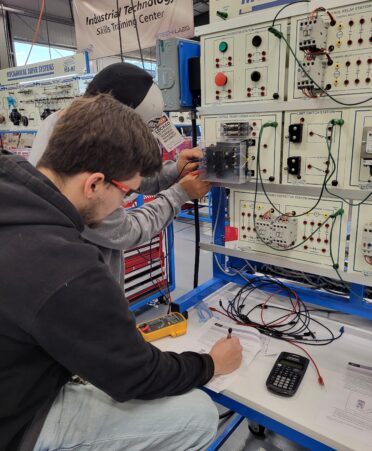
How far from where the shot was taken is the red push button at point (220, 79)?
1.46m

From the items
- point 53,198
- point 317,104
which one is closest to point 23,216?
point 53,198

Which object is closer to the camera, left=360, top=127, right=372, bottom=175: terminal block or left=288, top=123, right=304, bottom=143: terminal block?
left=360, top=127, right=372, bottom=175: terminal block

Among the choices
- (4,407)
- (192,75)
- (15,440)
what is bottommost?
(15,440)

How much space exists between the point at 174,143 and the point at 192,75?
→ 0.33 meters

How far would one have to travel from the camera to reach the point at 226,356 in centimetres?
118

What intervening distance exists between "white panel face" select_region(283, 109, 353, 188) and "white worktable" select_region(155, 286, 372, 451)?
585 mm

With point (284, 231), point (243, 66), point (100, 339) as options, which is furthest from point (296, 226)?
point (100, 339)

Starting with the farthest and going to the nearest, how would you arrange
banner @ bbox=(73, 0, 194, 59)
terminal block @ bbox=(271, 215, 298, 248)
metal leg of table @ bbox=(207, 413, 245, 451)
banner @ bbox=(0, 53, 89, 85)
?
banner @ bbox=(0, 53, 89, 85) < banner @ bbox=(73, 0, 194, 59) < metal leg of table @ bbox=(207, 413, 245, 451) < terminal block @ bbox=(271, 215, 298, 248)

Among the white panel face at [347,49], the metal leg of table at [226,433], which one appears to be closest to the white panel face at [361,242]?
the white panel face at [347,49]

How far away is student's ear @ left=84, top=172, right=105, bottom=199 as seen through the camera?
89 centimetres

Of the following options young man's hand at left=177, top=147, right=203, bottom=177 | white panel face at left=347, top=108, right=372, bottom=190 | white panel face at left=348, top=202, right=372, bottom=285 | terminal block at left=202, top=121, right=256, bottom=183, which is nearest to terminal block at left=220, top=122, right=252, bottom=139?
terminal block at left=202, top=121, right=256, bottom=183

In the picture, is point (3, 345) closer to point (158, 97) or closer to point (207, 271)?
point (158, 97)

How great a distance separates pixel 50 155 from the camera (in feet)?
2.93

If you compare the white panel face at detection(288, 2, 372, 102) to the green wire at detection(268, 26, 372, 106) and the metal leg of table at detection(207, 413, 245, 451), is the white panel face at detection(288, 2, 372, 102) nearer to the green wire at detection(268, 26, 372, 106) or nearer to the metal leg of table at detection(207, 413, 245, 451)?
the green wire at detection(268, 26, 372, 106)
